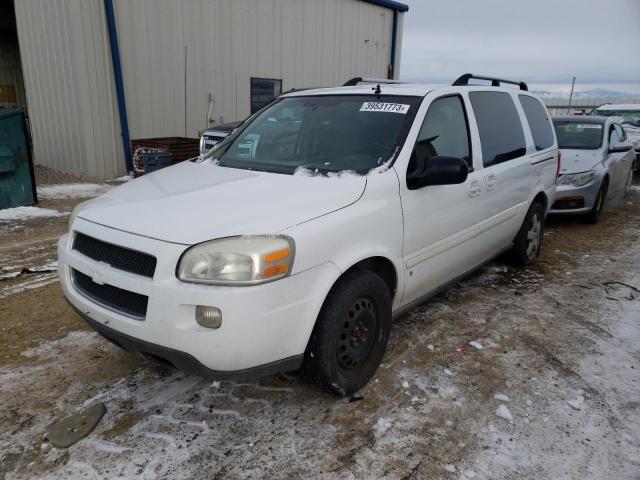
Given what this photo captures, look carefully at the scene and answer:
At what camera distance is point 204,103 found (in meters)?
11.6

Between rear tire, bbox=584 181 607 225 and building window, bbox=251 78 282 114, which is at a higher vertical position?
building window, bbox=251 78 282 114

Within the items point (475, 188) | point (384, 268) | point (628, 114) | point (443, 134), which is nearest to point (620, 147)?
point (475, 188)

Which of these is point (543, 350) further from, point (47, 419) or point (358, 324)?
point (47, 419)

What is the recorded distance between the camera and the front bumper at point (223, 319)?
223 centimetres

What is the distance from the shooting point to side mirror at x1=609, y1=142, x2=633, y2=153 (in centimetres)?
767

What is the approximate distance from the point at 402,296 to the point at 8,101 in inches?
705

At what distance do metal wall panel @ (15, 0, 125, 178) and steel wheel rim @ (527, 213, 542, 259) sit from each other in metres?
8.43

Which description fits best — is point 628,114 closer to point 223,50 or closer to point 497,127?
point 223,50

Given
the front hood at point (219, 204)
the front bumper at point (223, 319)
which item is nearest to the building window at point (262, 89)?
the front hood at point (219, 204)

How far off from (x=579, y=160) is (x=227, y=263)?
6.75 metres

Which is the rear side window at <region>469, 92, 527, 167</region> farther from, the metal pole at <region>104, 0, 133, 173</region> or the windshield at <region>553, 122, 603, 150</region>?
the metal pole at <region>104, 0, 133, 173</region>

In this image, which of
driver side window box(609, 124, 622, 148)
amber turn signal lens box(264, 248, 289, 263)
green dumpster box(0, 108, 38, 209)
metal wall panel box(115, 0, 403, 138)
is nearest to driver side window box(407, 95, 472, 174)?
amber turn signal lens box(264, 248, 289, 263)

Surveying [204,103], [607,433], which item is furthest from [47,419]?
[204,103]

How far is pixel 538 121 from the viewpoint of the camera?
5148mm
